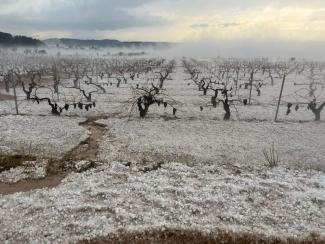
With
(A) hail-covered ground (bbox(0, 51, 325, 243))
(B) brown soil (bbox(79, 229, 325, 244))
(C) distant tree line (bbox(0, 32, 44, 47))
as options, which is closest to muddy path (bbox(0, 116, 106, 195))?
(A) hail-covered ground (bbox(0, 51, 325, 243))

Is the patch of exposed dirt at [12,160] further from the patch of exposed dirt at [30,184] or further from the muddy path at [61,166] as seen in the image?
the patch of exposed dirt at [30,184]

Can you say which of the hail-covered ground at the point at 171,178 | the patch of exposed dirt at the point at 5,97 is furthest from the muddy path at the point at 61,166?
the patch of exposed dirt at the point at 5,97

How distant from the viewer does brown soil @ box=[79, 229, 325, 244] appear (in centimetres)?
874

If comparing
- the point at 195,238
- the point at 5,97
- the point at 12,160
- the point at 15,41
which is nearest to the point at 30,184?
the point at 12,160

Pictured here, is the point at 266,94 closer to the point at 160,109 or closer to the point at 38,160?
the point at 160,109

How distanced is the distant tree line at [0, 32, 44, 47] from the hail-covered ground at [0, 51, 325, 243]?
12647cm

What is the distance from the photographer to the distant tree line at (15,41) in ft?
443

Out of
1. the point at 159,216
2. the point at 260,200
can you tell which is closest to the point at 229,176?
the point at 260,200

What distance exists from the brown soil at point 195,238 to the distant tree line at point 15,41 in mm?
137636

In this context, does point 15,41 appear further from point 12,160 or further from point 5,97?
point 12,160

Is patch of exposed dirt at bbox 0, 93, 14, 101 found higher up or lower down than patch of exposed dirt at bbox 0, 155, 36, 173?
lower down

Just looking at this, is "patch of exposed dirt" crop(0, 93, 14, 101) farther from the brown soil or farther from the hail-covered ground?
the brown soil

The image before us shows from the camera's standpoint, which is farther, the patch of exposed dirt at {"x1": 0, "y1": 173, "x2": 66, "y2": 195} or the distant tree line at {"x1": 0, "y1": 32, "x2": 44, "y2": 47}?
the distant tree line at {"x1": 0, "y1": 32, "x2": 44, "y2": 47}

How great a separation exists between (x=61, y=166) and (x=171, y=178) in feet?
13.4
